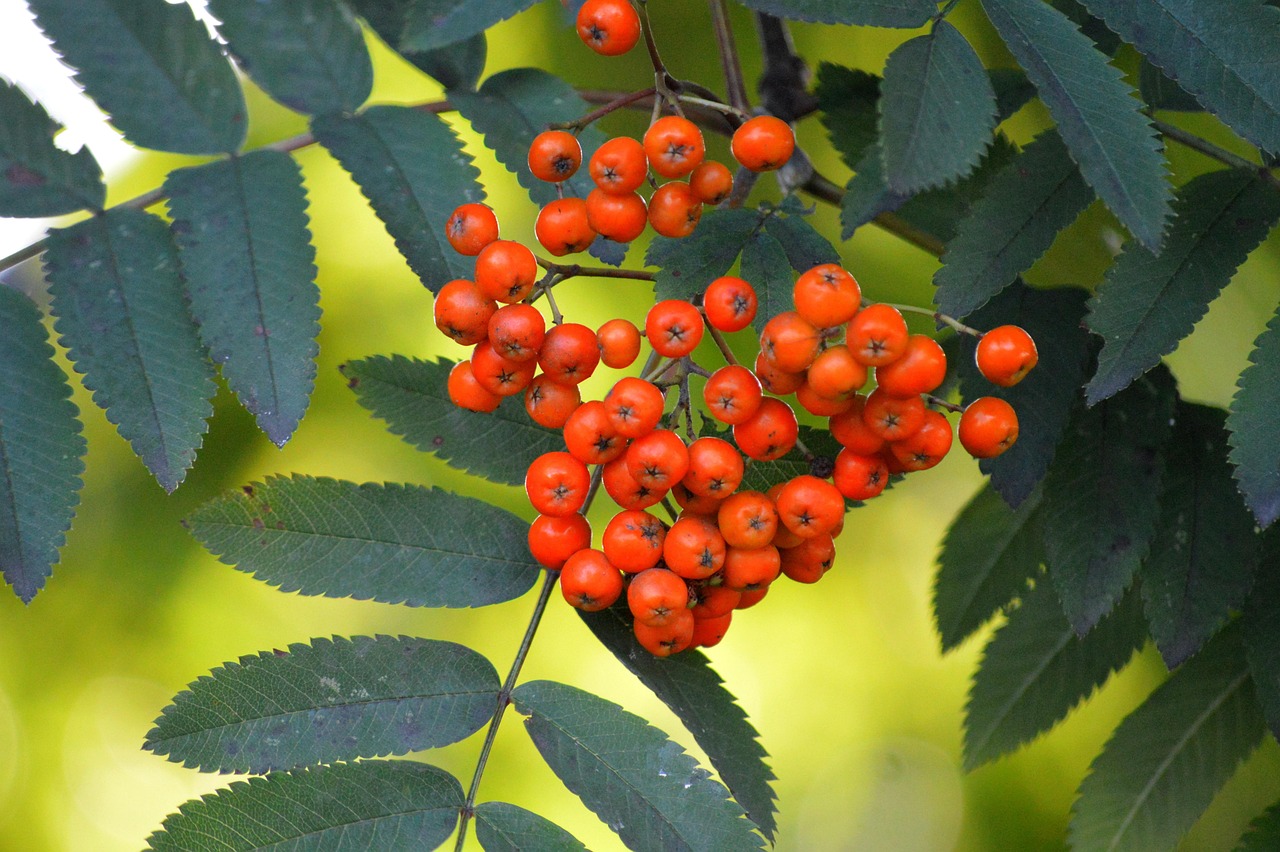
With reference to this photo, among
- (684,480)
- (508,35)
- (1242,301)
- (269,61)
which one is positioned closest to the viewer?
(684,480)

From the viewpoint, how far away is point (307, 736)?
0.81 meters

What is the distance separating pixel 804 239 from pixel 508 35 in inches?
41.4

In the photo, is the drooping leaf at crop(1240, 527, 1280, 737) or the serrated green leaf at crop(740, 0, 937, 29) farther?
the drooping leaf at crop(1240, 527, 1280, 737)

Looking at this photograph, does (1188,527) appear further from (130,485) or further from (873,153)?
(130,485)

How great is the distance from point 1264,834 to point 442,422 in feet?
3.05

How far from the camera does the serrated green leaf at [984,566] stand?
4.09 ft

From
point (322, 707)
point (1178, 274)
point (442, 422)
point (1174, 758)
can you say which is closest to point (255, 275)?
point (442, 422)

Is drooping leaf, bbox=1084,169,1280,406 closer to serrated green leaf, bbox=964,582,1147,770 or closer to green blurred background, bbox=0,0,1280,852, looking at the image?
serrated green leaf, bbox=964,582,1147,770

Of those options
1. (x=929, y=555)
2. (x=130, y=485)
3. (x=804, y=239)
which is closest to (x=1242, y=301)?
(x=929, y=555)

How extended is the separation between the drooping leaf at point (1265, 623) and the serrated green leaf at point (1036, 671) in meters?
0.21

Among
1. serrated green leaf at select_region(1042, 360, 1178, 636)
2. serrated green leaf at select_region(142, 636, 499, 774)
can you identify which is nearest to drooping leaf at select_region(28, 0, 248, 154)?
serrated green leaf at select_region(142, 636, 499, 774)

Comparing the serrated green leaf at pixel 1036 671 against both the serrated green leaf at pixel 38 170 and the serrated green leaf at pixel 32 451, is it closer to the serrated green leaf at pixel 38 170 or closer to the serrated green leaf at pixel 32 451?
the serrated green leaf at pixel 32 451

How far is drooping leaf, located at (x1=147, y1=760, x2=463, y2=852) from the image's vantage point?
0.76 m

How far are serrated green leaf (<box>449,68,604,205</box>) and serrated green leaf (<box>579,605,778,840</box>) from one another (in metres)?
0.41
